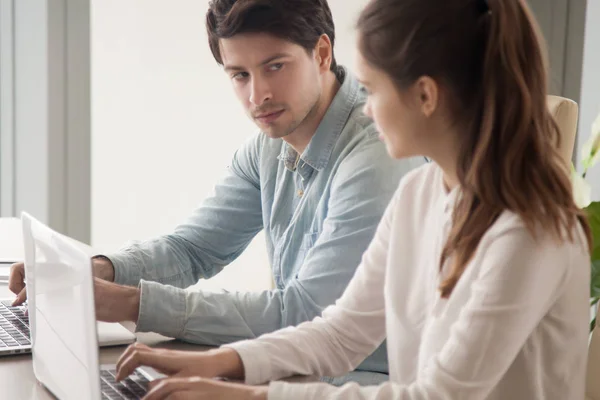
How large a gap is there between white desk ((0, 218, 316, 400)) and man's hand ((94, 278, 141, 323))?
0.13 feet

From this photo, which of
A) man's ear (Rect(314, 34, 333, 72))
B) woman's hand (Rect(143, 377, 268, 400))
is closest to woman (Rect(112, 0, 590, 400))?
woman's hand (Rect(143, 377, 268, 400))

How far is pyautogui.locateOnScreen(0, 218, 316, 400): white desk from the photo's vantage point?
1.06 metres

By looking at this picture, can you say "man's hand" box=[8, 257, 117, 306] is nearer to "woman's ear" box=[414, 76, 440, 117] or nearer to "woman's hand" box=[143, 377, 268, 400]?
"woman's hand" box=[143, 377, 268, 400]

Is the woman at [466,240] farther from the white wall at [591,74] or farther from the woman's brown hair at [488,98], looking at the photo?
the white wall at [591,74]

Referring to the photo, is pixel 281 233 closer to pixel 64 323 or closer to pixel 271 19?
pixel 271 19

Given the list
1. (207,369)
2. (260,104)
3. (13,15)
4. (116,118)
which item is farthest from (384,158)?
(13,15)

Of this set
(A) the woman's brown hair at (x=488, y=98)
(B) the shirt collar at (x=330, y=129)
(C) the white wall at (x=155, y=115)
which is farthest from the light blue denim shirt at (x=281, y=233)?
(C) the white wall at (x=155, y=115)

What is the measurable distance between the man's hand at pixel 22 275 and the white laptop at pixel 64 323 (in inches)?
9.7

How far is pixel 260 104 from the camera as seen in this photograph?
1.62 m

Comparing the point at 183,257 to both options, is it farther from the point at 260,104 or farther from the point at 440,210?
the point at 440,210

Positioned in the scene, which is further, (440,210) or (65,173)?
(65,173)

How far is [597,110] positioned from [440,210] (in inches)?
60.0

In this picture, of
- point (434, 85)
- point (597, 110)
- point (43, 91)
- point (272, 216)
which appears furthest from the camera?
point (43, 91)

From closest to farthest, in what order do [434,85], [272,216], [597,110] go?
[434,85], [272,216], [597,110]
